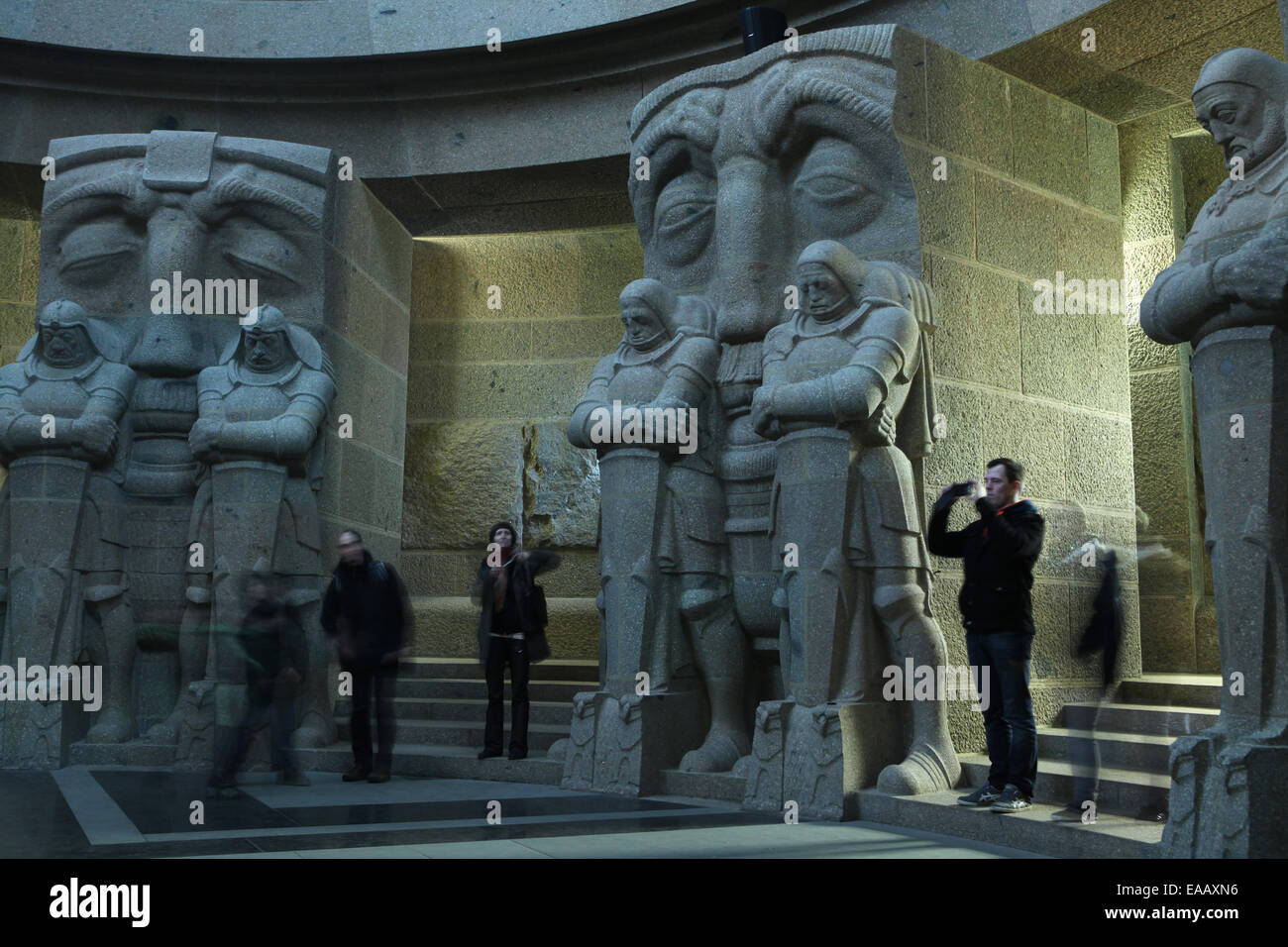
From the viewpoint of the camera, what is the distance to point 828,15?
9.14 m

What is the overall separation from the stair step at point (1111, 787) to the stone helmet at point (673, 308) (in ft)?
9.59

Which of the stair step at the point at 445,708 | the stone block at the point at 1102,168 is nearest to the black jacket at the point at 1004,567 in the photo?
the stone block at the point at 1102,168

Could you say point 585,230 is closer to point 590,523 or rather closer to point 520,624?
point 590,523

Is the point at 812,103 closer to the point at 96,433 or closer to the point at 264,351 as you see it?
the point at 264,351

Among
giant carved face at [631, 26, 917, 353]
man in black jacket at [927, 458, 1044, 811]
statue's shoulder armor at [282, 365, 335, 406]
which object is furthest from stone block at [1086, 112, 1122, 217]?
statue's shoulder armor at [282, 365, 335, 406]

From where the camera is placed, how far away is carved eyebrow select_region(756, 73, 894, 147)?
22.7 feet

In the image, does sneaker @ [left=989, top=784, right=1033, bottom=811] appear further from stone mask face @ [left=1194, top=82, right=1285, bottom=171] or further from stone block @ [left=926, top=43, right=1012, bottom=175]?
stone block @ [left=926, top=43, right=1012, bottom=175]

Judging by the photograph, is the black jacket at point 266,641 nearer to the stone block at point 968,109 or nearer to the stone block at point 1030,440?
the stone block at point 1030,440

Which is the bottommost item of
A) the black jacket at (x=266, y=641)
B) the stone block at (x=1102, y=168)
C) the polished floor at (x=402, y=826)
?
the polished floor at (x=402, y=826)

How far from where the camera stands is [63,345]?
27.8ft

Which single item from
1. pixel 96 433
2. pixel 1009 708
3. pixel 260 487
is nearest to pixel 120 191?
pixel 96 433

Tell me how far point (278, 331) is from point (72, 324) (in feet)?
4.55

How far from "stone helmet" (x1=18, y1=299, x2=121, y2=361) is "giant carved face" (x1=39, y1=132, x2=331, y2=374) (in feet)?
0.60

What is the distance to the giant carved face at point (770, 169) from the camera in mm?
7012
